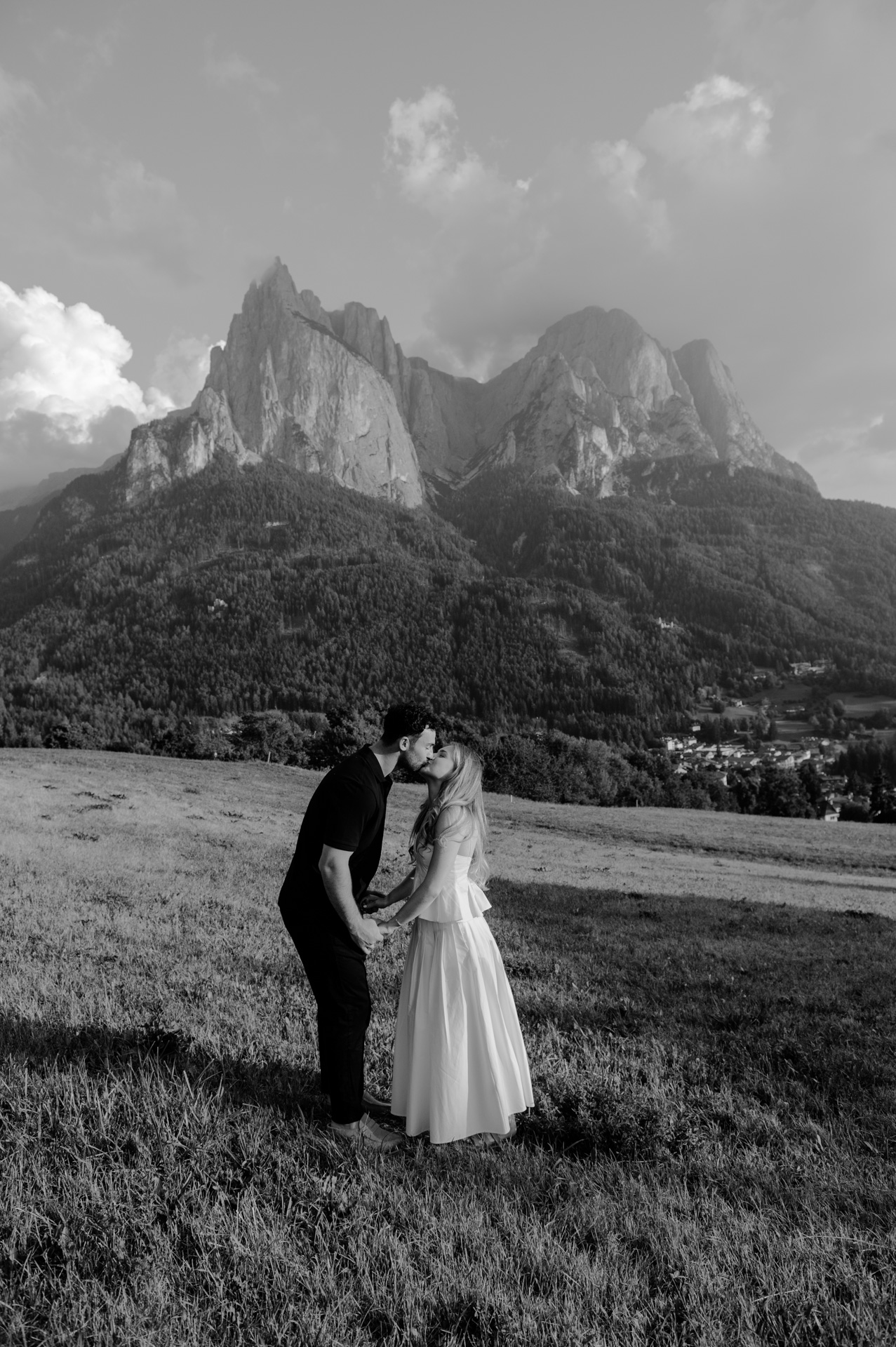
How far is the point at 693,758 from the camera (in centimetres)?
14462

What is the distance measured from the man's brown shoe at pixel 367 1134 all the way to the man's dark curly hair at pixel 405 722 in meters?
2.77

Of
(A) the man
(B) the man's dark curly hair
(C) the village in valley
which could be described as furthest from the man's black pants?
(C) the village in valley

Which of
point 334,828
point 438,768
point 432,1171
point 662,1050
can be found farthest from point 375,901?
point 662,1050

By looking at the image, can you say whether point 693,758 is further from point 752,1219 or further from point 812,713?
point 752,1219

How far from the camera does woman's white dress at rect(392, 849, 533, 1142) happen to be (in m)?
5.02

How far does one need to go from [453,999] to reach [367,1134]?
110 cm

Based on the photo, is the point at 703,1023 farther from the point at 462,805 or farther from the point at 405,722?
the point at 405,722

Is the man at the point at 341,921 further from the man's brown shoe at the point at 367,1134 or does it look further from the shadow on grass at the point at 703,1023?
the shadow on grass at the point at 703,1023

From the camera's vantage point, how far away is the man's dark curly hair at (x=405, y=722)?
516 cm

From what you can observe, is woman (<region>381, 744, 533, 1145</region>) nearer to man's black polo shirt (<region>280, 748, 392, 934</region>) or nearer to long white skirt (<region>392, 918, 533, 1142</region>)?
long white skirt (<region>392, 918, 533, 1142</region>)

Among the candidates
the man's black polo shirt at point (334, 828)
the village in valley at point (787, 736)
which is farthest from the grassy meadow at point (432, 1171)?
the village in valley at point (787, 736)

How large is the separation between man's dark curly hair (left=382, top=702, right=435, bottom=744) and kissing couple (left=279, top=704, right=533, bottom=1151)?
1cm

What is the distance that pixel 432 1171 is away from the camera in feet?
14.7

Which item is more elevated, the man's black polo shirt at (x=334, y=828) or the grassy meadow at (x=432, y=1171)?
the man's black polo shirt at (x=334, y=828)
